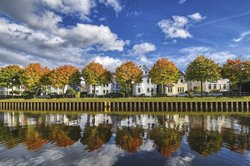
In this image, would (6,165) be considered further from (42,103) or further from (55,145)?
(42,103)

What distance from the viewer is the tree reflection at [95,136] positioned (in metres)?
28.8

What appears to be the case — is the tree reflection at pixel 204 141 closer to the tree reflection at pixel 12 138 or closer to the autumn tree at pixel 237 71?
the tree reflection at pixel 12 138

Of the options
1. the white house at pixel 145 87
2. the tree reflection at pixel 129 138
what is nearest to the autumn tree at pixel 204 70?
the white house at pixel 145 87

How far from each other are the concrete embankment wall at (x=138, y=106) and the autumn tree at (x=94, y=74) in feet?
51.0

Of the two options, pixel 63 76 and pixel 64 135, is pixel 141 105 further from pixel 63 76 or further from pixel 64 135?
pixel 64 135

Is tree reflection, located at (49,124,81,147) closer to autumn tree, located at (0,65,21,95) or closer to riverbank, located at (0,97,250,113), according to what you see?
riverbank, located at (0,97,250,113)

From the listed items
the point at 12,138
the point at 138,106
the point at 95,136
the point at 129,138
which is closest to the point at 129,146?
the point at 129,138

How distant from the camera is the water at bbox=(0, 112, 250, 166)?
2239 cm

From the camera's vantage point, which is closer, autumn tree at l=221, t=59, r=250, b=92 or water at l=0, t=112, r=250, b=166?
water at l=0, t=112, r=250, b=166

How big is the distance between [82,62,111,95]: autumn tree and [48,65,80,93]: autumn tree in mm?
4234

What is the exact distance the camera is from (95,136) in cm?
3366

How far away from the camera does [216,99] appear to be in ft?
225

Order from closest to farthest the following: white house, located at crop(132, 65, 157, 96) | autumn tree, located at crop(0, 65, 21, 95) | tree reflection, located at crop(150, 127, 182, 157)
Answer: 1. tree reflection, located at crop(150, 127, 182, 157)
2. autumn tree, located at crop(0, 65, 21, 95)
3. white house, located at crop(132, 65, 157, 96)

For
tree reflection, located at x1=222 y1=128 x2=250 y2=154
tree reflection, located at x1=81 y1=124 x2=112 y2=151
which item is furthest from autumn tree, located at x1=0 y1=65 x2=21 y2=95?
tree reflection, located at x1=222 y1=128 x2=250 y2=154
